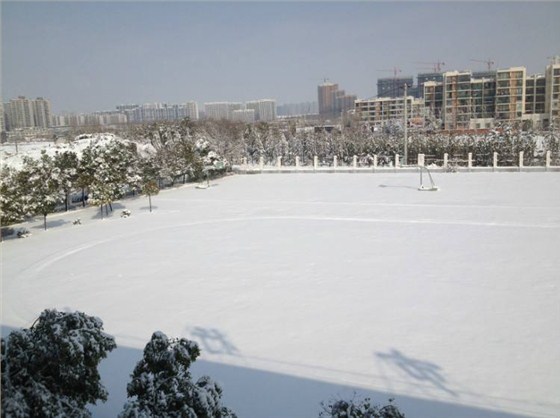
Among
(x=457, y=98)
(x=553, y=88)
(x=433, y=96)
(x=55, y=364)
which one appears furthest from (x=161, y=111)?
→ (x=55, y=364)

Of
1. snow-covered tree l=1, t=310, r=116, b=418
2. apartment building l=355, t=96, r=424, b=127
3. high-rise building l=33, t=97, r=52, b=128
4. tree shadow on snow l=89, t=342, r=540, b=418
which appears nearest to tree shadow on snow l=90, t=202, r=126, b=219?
tree shadow on snow l=89, t=342, r=540, b=418

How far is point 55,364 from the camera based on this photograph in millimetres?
3215

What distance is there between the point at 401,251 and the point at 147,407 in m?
7.35

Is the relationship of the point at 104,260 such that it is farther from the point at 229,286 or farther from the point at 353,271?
the point at 353,271

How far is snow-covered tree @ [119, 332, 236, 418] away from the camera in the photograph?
3.07m

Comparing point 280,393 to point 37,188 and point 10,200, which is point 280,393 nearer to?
point 10,200

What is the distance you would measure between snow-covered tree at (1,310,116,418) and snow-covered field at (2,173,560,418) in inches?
65.1

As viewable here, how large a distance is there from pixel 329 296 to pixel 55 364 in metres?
4.73

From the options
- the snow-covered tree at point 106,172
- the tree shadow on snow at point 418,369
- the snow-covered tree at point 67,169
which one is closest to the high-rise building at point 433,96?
the snow-covered tree at point 106,172

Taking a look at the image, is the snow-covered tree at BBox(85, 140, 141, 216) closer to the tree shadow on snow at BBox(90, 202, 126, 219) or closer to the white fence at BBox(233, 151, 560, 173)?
the tree shadow on snow at BBox(90, 202, 126, 219)

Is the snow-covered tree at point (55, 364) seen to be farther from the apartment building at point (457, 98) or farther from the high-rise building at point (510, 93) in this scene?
the high-rise building at point (510, 93)

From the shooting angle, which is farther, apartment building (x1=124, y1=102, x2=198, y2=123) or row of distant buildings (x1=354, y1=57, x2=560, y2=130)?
apartment building (x1=124, y1=102, x2=198, y2=123)

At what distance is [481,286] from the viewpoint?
7.53 meters

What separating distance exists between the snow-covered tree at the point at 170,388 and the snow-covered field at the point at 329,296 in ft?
5.52
